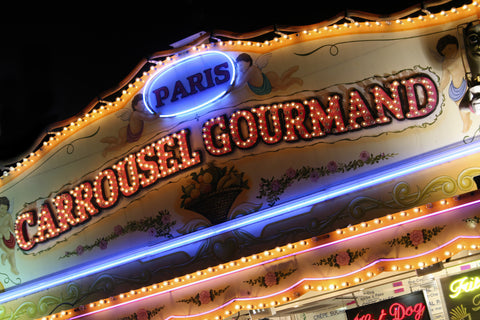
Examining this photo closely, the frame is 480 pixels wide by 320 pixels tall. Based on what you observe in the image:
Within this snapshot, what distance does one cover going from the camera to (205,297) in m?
8.20

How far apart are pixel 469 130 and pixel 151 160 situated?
5047 mm

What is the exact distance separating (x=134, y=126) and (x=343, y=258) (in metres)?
4.39

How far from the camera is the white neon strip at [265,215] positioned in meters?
7.67

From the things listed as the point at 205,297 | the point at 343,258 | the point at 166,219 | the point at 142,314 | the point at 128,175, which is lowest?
the point at 142,314

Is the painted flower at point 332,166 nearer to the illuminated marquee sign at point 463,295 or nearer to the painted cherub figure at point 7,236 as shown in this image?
the illuminated marquee sign at point 463,295

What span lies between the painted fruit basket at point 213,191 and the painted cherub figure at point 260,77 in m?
1.38

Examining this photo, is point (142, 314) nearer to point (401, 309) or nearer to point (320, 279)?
point (320, 279)

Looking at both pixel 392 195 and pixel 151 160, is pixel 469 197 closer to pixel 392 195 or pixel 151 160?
pixel 392 195

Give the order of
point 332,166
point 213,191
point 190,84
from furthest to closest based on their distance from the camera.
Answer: point 190,84, point 213,191, point 332,166

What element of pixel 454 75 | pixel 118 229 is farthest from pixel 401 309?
pixel 118 229

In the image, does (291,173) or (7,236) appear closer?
(291,173)

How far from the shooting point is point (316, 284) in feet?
24.9

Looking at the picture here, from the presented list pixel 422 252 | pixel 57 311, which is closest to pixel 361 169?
pixel 422 252

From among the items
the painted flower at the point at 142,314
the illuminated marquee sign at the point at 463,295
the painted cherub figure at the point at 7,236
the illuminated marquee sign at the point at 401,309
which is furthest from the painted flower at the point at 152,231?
the illuminated marquee sign at the point at 463,295
